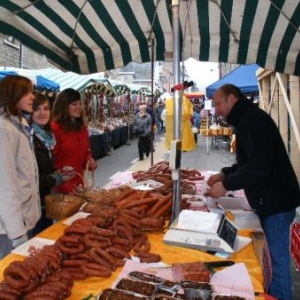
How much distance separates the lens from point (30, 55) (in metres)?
18.0

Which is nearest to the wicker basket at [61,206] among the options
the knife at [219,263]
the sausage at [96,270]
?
the sausage at [96,270]

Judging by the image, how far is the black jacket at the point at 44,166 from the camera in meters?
3.72

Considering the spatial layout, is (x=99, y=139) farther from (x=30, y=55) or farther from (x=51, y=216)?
(x=51, y=216)

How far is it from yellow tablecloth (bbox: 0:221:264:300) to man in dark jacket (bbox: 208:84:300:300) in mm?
650

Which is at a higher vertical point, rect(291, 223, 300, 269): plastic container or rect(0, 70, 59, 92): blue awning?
rect(0, 70, 59, 92): blue awning

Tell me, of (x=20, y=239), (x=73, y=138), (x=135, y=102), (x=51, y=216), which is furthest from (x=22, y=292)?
(x=135, y=102)

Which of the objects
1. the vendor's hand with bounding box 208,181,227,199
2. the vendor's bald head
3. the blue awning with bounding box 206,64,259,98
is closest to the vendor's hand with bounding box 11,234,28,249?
the vendor's hand with bounding box 208,181,227,199

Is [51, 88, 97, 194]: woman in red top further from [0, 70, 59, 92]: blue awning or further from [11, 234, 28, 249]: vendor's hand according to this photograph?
[0, 70, 59, 92]: blue awning

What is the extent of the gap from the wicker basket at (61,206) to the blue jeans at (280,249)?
5.78 ft

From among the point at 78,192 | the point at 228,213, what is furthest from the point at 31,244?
the point at 228,213

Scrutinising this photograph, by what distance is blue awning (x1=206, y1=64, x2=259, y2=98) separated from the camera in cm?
1399

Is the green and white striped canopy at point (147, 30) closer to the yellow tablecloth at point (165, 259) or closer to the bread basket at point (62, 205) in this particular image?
the bread basket at point (62, 205)

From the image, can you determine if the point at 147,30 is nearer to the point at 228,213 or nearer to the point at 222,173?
the point at 222,173

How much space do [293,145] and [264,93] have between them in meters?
4.94
